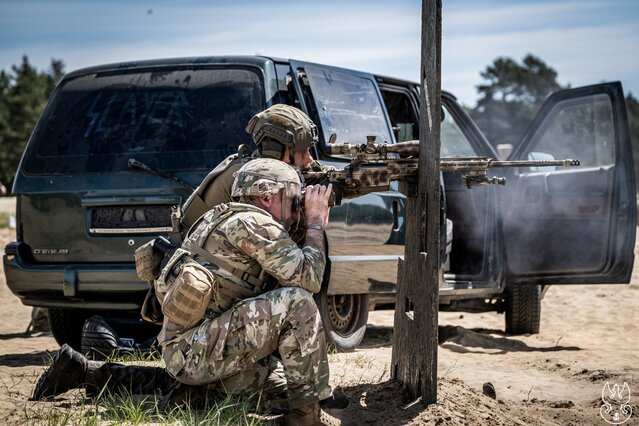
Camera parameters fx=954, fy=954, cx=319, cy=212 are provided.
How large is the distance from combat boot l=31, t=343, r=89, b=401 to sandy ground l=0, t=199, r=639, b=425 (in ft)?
0.41

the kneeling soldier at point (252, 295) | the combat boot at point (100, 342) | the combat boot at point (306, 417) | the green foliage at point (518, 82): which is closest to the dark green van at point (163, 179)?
the combat boot at point (100, 342)

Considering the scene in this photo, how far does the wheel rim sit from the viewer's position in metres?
6.80

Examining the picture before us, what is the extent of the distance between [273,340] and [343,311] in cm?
257

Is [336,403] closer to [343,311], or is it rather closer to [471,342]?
[343,311]

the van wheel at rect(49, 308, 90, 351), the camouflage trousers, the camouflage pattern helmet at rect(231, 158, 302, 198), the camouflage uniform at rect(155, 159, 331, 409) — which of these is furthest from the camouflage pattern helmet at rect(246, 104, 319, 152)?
the van wheel at rect(49, 308, 90, 351)

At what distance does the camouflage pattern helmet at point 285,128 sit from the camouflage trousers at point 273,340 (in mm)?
1253

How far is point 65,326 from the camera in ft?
23.0

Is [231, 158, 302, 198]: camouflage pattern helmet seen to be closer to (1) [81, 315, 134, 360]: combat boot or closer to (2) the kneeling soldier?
(2) the kneeling soldier

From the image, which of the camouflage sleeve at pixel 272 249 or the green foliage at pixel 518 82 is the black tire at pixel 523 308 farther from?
the green foliage at pixel 518 82

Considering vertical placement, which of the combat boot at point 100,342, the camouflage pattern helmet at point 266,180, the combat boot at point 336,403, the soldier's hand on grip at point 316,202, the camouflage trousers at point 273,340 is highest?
the camouflage pattern helmet at point 266,180

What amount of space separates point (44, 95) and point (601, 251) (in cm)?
5810

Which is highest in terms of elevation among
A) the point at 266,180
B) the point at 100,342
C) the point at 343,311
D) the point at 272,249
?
the point at 266,180

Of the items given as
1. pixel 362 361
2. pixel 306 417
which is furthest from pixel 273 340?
pixel 362 361

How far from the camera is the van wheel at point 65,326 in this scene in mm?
7016
